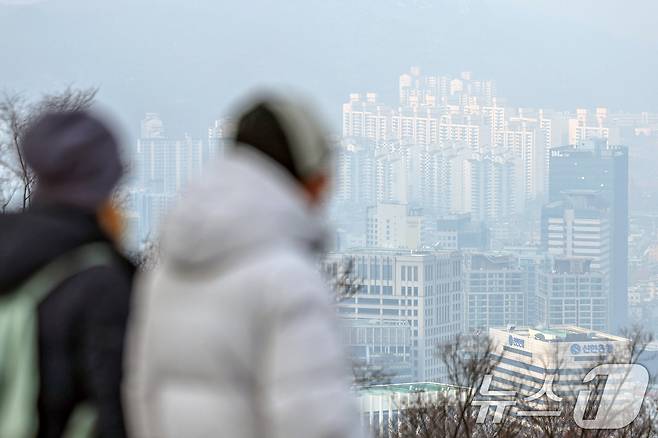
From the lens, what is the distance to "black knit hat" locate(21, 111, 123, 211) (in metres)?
1.66

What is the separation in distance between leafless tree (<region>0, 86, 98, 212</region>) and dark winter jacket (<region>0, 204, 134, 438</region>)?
12.8 metres

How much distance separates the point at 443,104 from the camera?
171 m

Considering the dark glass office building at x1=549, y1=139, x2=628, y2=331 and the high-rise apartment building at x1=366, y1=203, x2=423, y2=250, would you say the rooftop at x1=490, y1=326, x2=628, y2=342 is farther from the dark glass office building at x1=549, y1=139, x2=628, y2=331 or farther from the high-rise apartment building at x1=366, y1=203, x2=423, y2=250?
the dark glass office building at x1=549, y1=139, x2=628, y2=331

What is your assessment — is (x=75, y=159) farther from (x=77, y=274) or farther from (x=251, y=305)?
(x=251, y=305)

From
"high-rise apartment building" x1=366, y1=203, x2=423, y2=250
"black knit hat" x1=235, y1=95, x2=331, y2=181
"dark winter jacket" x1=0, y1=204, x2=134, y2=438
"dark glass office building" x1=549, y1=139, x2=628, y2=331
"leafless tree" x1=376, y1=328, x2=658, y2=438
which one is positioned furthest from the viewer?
"dark glass office building" x1=549, y1=139, x2=628, y2=331

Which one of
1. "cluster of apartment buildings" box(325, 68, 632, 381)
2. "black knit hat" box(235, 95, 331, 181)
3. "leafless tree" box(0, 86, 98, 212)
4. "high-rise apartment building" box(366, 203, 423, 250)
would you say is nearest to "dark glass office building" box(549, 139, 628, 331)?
"cluster of apartment buildings" box(325, 68, 632, 381)

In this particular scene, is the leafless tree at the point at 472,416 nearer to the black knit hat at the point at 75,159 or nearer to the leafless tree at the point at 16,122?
the leafless tree at the point at 16,122

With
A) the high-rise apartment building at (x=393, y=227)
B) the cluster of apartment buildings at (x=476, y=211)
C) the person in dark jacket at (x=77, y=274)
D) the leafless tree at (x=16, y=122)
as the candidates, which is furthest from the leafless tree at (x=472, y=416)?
the high-rise apartment building at (x=393, y=227)

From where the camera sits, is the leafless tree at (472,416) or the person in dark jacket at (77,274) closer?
the person in dark jacket at (77,274)

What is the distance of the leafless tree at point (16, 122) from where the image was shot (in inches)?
607

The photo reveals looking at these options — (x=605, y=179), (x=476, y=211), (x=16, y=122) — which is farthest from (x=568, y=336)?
(x=476, y=211)

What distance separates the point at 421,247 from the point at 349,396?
132 m

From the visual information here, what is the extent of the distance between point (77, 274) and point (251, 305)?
40cm

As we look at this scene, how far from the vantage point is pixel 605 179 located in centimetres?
14612
